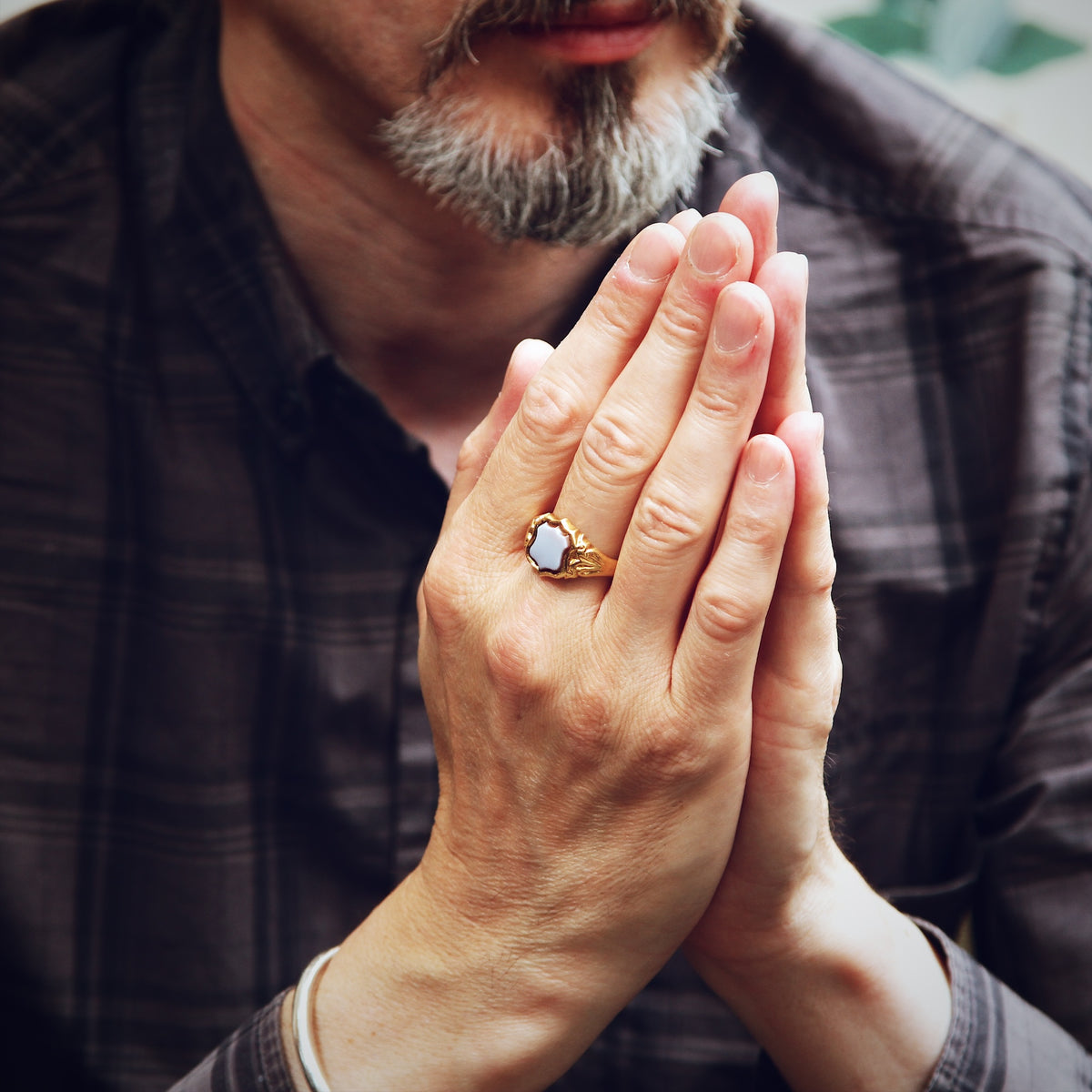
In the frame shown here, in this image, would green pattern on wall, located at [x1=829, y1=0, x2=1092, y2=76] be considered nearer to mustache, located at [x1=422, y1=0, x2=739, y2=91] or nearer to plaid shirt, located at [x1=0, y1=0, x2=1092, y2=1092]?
plaid shirt, located at [x1=0, y1=0, x2=1092, y2=1092]

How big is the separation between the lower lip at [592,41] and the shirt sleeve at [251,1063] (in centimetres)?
→ 84

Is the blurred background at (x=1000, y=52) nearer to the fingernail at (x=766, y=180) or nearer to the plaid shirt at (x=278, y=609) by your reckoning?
the plaid shirt at (x=278, y=609)

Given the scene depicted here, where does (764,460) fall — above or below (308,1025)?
above

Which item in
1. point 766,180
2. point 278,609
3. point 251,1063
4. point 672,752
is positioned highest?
point 766,180

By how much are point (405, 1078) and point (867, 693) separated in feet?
2.06

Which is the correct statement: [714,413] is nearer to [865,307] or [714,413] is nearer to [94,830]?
[865,307]

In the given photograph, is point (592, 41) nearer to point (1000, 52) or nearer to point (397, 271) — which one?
point (397, 271)

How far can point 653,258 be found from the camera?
29.7 inches

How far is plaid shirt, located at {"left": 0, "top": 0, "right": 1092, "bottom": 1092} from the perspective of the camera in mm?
1144

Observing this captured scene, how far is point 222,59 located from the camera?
1.24m

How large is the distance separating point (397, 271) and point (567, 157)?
0.96 feet

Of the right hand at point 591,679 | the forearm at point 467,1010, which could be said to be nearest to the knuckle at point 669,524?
the right hand at point 591,679

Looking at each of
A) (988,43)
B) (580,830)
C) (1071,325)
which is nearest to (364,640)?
(580,830)

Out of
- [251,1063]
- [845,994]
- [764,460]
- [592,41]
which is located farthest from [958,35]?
[251,1063]
